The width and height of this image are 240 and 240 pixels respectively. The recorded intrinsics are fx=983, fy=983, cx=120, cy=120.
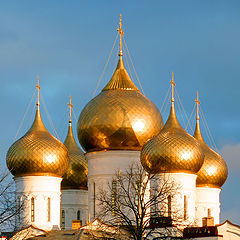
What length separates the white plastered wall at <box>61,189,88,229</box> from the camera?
50562mm

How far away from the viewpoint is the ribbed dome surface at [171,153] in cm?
4341

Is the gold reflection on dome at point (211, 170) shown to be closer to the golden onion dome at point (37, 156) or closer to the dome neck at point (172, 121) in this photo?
the dome neck at point (172, 121)

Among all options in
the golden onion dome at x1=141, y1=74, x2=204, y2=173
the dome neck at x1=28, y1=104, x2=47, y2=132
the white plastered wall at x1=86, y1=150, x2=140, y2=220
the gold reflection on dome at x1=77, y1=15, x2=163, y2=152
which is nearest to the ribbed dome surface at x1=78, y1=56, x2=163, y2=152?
the gold reflection on dome at x1=77, y1=15, x2=163, y2=152

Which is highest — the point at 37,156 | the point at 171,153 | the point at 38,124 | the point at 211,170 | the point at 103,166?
the point at 38,124

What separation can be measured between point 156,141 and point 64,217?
9.33 metres

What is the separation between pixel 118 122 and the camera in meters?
45.4

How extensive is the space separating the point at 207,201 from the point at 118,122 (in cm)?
752

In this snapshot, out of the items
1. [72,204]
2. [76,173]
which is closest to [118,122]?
[76,173]

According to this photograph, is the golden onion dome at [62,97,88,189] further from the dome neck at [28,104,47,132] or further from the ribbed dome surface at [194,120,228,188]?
the ribbed dome surface at [194,120,228,188]

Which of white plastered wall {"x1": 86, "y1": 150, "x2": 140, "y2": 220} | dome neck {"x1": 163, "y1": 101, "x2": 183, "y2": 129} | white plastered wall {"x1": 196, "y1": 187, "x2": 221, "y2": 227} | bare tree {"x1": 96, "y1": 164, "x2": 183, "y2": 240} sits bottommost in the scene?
bare tree {"x1": 96, "y1": 164, "x2": 183, "y2": 240}

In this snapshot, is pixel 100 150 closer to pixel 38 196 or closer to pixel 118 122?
pixel 118 122

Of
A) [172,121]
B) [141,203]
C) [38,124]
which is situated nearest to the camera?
[141,203]

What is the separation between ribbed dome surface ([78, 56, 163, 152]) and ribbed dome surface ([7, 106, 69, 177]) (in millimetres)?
1349

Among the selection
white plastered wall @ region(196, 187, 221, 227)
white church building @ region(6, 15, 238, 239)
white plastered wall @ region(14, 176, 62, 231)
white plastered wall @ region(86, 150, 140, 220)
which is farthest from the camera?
white plastered wall @ region(196, 187, 221, 227)
